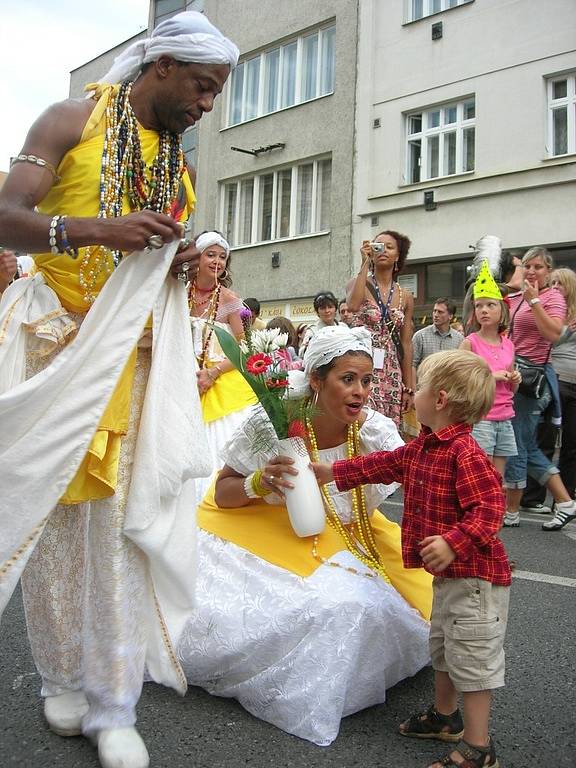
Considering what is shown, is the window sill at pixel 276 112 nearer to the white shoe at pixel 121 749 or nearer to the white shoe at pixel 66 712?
the white shoe at pixel 66 712

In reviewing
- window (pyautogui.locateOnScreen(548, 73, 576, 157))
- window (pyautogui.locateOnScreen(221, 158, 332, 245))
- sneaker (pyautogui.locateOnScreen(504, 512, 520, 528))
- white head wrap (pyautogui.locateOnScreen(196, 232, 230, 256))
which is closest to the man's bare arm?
white head wrap (pyautogui.locateOnScreen(196, 232, 230, 256))

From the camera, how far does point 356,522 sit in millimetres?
2820

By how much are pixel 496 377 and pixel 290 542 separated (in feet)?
10.1

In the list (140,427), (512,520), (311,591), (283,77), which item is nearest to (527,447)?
(512,520)

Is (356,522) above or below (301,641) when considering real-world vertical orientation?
above

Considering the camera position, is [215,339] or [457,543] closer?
[457,543]

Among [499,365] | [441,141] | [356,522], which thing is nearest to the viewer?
[356,522]

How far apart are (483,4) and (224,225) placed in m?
8.29

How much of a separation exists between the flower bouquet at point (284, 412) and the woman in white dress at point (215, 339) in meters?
2.04

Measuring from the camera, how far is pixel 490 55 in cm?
1373

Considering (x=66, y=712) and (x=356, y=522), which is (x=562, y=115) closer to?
(x=356, y=522)

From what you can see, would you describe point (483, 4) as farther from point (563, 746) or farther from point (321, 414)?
point (563, 746)

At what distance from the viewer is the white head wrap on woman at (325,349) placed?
2701 millimetres

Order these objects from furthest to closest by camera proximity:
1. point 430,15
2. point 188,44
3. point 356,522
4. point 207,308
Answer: point 430,15 → point 207,308 → point 356,522 → point 188,44
